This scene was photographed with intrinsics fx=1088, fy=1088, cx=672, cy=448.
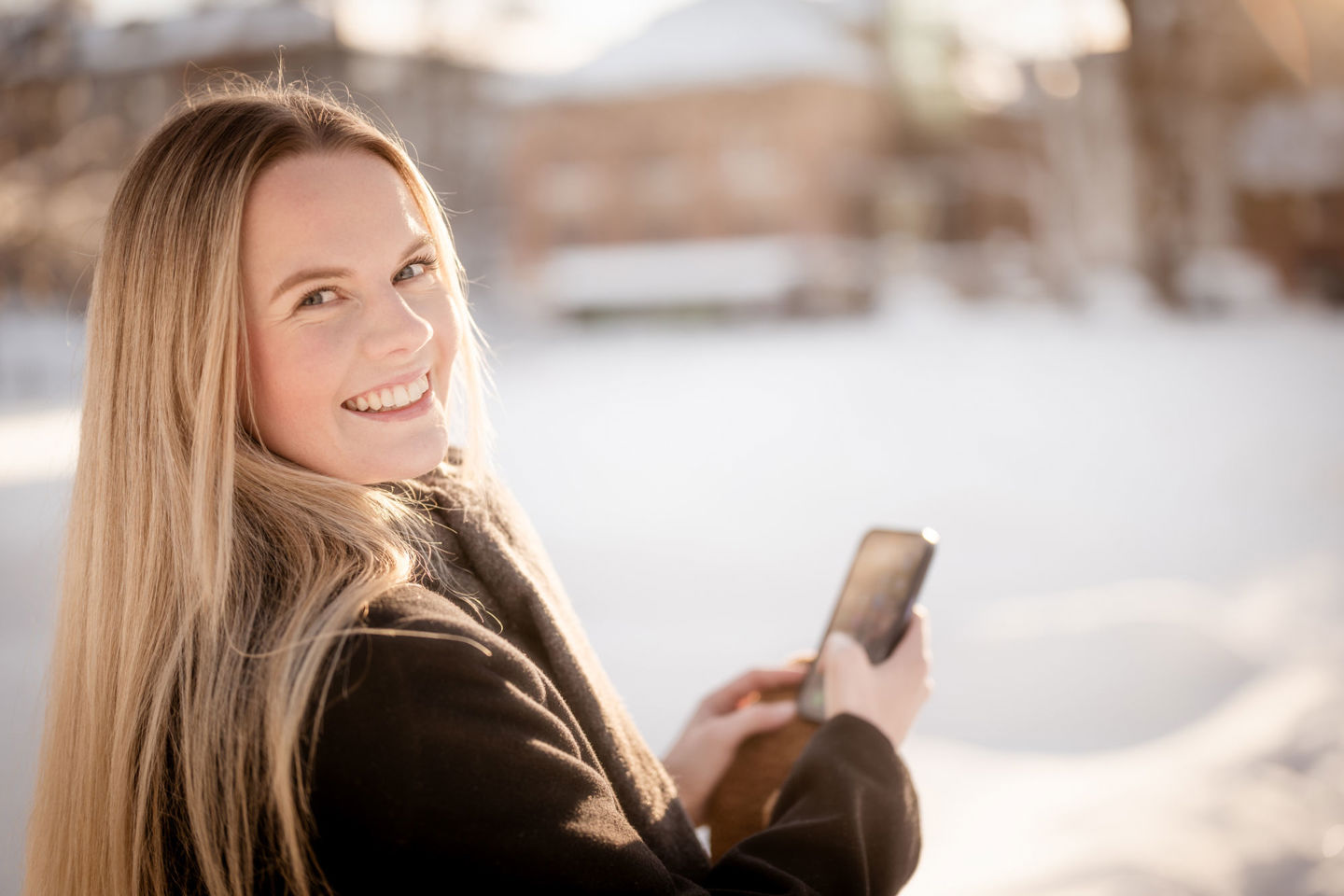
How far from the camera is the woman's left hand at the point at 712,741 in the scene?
75.2 inches

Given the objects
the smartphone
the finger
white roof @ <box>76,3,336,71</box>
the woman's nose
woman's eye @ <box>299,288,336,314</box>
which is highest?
white roof @ <box>76,3,336,71</box>

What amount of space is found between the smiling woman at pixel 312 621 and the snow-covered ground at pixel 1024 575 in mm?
985

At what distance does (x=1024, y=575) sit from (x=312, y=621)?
5392 millimetres

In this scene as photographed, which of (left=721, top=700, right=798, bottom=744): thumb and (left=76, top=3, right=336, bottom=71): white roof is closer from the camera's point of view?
(left=721, top=700, right=798, bottom=744): thumb

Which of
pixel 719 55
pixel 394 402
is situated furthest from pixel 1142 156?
pixel 394 402

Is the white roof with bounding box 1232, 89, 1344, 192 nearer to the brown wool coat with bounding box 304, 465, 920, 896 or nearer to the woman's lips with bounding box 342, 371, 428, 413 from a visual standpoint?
the brown wool coat with bounding box 304, 465, 920, 896

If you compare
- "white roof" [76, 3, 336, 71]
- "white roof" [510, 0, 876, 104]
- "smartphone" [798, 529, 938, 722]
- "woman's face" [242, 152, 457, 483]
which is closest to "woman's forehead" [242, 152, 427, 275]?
"woman's face" [242, 152, 457, 483]

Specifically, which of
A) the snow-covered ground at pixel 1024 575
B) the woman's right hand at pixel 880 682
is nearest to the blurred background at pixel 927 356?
the snow-covered ground at pixel 1024 575

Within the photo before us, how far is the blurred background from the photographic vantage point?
3900 millimetres

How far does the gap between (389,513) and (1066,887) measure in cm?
233

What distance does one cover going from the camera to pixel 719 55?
29453 millimetres

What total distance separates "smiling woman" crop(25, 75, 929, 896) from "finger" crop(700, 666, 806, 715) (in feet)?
1.40

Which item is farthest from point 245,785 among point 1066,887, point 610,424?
point 610,424

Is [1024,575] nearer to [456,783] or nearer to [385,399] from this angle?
[385,399]
